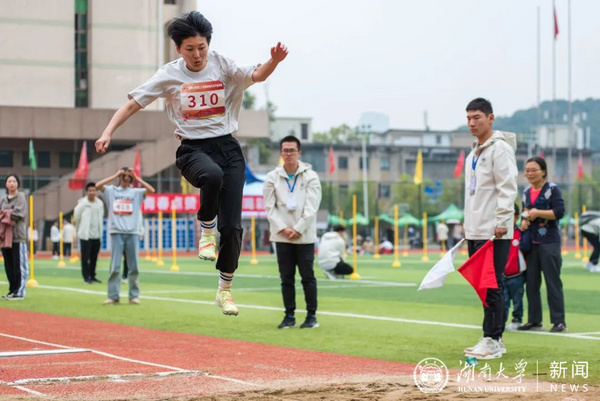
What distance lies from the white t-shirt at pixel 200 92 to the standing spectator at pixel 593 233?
65.7 feet

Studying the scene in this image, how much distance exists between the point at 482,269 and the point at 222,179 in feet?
9.94

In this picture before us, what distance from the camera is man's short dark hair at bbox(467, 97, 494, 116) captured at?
9.80 metres

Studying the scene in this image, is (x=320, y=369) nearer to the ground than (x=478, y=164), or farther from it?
nearer to the ground

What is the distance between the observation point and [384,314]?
14.3 metres

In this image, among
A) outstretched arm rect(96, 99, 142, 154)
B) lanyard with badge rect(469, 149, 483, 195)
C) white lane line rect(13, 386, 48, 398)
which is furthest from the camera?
lanyard with badge rect(469, 149, 483, 195)

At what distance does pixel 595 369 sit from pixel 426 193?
178 ft

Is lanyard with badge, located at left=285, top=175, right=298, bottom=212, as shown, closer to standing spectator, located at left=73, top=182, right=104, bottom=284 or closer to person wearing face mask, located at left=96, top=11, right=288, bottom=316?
person wearing face mask, located at left=96, top=11, right=288, bottom=316

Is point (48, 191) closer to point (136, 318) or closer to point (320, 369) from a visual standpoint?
point (136, 318)

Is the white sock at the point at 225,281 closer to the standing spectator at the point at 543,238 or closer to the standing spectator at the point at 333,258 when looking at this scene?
the standing spectator at the point at 543,238

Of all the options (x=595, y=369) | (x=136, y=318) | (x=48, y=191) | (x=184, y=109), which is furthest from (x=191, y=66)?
(x=48, y=191)

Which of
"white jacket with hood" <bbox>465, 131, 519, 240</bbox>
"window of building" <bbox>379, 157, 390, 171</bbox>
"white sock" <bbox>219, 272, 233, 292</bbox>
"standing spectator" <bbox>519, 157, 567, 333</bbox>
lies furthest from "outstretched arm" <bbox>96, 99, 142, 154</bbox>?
"window of building" <bbox>379, 157, 390, 171</bbox>

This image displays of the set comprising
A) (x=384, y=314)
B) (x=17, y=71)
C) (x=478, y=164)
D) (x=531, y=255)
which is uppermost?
(x=17, y=71)

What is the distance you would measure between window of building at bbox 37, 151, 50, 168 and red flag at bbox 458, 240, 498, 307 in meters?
55.2

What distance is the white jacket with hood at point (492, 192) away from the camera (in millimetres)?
9594
